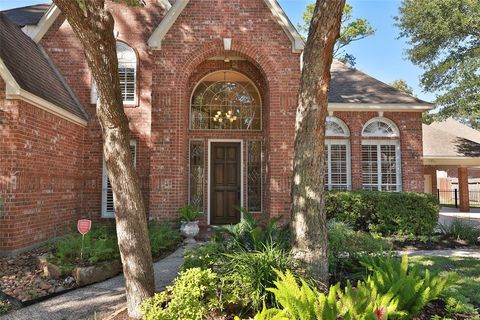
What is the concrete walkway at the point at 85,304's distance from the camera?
3928mm

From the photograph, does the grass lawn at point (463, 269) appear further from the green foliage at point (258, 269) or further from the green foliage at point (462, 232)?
the green foliage at point (258, 269)

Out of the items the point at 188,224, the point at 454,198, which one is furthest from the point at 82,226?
the point at 454,198

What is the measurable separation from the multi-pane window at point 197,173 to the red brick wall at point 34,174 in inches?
125

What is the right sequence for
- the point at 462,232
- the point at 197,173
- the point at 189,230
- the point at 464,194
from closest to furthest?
1. the point at 189,230
2. the point at 462,232
3. the point at 197,173
4. the point at 464,194

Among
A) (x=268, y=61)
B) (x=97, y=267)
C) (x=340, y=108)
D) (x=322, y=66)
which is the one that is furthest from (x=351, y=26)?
(x=97, y=267)

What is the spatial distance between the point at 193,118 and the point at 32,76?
4144 millimetres

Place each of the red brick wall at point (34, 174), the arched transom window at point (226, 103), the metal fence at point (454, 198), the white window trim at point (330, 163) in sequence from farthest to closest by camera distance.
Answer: the metal fence at point (454, 198) < the white window trim at point (330, 163) < the arched transom window at point (226, 103) < the red brick wall at point (34, 174)

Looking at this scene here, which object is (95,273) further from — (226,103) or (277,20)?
(277,20)

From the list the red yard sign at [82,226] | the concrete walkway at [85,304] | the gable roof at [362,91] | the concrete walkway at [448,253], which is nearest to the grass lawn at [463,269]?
the concrete walkway at [448,253]

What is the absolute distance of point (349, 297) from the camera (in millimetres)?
2977

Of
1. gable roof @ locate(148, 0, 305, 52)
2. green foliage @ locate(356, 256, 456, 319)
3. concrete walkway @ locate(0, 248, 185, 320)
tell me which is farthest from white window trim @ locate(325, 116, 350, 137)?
green foliage @ locate(356, 256, 456, 319)

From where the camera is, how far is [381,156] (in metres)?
10.8

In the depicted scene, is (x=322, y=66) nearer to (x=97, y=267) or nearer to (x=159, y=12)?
(x=97, y=267)

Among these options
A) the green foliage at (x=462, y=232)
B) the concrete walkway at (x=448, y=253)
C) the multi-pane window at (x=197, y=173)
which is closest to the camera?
the concrete walkway at (x=448, y=253)
